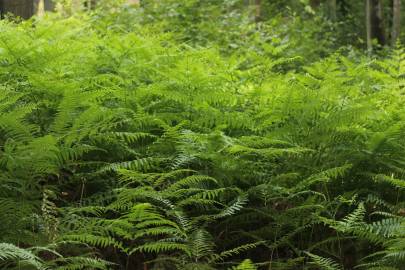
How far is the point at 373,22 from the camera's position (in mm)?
16609

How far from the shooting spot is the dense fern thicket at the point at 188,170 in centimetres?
336

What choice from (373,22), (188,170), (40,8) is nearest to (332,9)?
(373,22)

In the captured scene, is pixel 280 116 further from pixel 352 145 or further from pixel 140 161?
pixel 140 161

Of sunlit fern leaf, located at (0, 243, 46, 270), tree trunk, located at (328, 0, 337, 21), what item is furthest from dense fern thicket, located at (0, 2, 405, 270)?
tree trunk, located at (328, 0, 337, 21)

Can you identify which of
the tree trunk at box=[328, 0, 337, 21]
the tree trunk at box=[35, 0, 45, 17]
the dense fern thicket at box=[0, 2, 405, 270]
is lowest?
the tree trunk at box=[328, 0, 337, 21]

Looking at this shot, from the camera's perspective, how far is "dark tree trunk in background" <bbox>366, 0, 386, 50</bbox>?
16.1 m

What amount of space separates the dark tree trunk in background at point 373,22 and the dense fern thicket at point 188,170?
38.8 feet

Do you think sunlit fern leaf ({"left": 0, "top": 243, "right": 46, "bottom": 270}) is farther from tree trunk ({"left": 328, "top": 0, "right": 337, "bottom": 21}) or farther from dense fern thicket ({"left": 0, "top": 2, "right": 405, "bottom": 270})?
tree trunk ({"left": 328, "top": 0, "right": 337, "bottom": 21})

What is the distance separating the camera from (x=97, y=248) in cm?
360

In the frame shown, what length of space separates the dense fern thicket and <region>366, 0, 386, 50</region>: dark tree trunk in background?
1184 centimetres

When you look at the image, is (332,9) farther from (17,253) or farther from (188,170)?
(17,253)

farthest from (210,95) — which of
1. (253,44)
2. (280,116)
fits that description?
(253,44)

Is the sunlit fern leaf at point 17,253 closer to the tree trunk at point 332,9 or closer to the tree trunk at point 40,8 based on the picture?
the tree trunk at point 40,8

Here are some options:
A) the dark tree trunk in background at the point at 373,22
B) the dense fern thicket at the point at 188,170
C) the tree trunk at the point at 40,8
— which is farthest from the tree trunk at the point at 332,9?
the dense fern thicket at the point at 188,170
